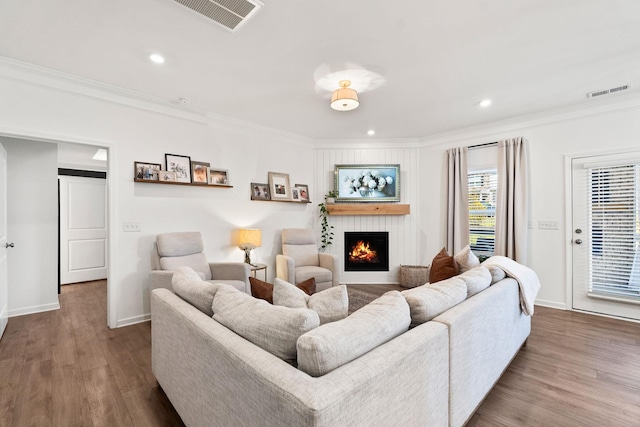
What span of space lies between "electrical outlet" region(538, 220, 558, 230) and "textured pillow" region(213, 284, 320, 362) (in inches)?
159

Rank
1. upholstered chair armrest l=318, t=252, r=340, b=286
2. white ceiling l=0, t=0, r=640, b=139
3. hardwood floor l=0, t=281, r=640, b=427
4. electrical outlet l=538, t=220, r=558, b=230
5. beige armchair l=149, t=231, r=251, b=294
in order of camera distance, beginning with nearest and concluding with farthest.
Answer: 1. hardwood floor l=0, t=281, r=640, b=427
2. white ceiling l=0, t=0, r=640, b=139
3. beige armchair l=149, t=231, r=251, b=294
4. electrical outlet l=538, t=220, r=558, b=230
5. upholstered chair armrest l=318, t=252, r=340, b=286

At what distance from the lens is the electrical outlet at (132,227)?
325 centimetres

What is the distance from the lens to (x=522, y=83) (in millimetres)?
3029

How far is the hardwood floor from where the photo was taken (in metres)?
1.72

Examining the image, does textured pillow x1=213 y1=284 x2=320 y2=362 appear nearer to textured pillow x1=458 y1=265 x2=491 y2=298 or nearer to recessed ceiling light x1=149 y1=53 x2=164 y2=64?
textured pillow x1=458 y1=265 x2=491 y2=298

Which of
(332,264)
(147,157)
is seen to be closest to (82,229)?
(147,157)

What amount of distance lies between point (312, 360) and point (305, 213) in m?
4.13

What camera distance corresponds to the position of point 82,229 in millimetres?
5203

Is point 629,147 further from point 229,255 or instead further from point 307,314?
point 229,255

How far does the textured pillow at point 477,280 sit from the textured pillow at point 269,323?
4.03 feet

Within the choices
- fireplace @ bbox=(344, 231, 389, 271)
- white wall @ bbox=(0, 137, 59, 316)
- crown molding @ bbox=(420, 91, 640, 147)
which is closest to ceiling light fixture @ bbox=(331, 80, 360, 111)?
crown molding @ bbox=(420, 91, 640, 147)

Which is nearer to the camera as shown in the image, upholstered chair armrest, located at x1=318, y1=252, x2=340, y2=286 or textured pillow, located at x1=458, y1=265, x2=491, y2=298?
textured pillow, located at x1=458, y1=265, x2=491, y2=298

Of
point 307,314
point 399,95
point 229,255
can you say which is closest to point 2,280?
point 229,255

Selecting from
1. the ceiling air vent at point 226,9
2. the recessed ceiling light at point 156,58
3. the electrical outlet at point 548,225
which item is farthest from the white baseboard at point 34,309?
the electrical outlet at point 548,225
